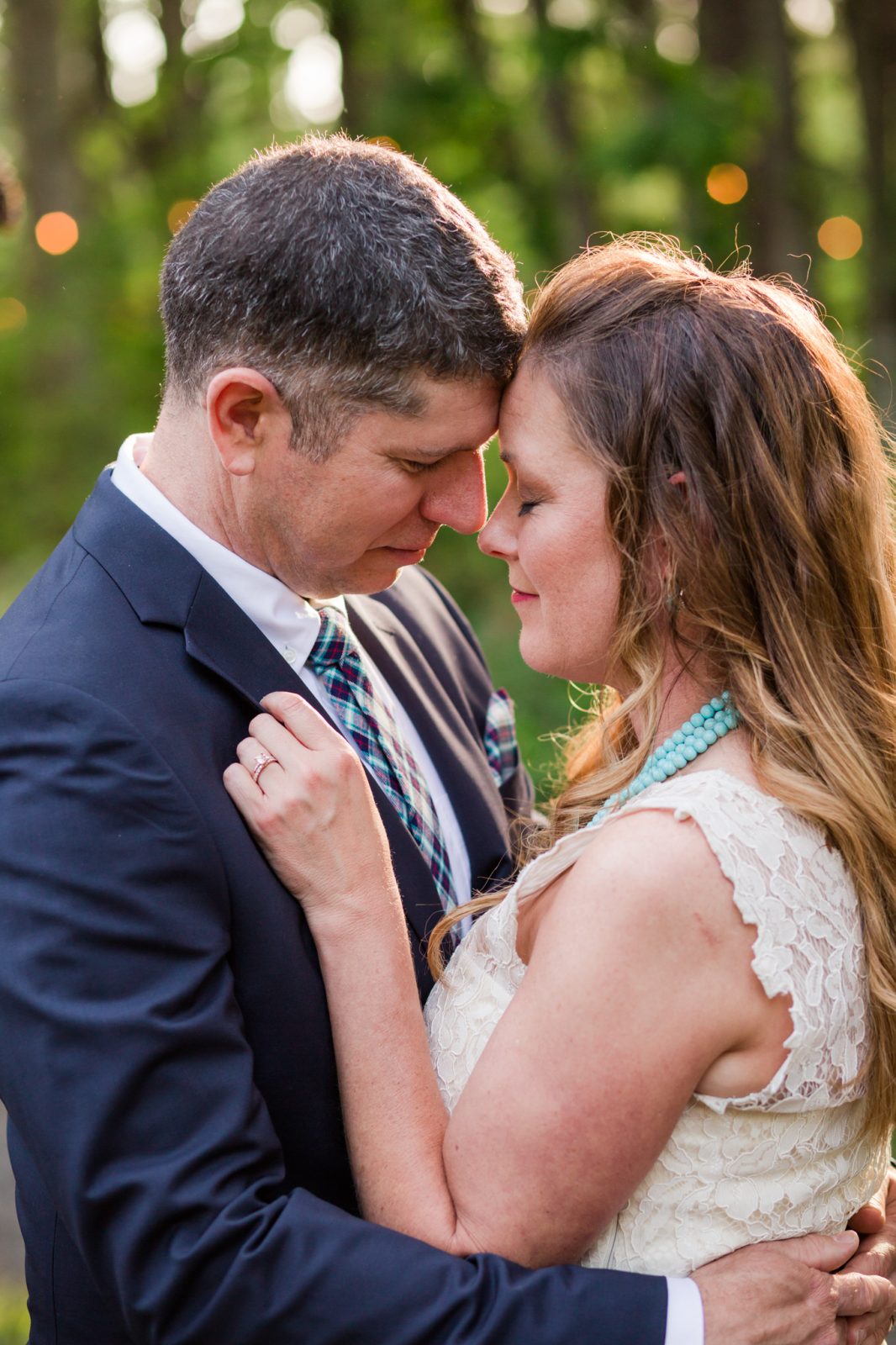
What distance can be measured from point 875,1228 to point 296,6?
31.8 feet

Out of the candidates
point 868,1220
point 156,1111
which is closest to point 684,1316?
point 868,1220

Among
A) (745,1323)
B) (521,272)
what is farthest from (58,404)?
(745,1323)

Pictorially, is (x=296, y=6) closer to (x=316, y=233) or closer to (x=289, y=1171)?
(x=316, y=233)

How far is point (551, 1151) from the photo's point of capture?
6.09ft

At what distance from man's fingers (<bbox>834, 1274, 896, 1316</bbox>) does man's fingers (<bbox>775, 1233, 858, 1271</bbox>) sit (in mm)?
28

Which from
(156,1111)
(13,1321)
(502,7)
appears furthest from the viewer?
(502,7)

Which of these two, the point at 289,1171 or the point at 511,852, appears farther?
the point at 511,852

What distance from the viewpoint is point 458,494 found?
7.93 ft

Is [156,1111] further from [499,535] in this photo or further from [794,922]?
[499,535]

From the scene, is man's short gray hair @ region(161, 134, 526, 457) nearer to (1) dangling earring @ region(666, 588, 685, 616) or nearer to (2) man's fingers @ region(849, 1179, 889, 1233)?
(1) dangling earring @ region(666, 588, 685, 616)

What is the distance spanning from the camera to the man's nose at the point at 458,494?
240 centimetres

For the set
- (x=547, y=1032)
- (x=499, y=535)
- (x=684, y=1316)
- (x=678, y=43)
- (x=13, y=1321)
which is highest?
(x=678, y=43)

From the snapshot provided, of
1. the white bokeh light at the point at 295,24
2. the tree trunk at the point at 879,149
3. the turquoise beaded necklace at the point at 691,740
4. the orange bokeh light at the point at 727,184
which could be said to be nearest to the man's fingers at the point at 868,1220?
the turquoise beaded necklace at the point at 691,740

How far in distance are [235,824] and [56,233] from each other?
8.43 m
